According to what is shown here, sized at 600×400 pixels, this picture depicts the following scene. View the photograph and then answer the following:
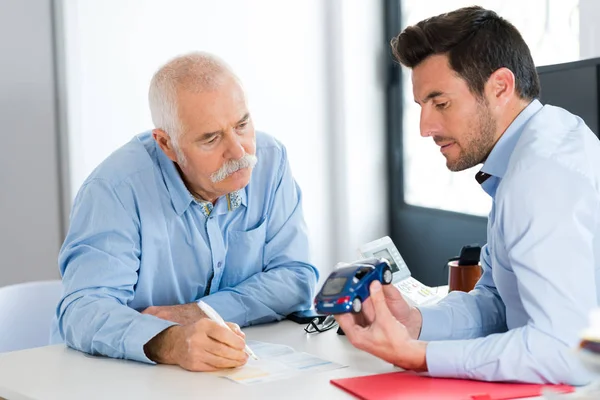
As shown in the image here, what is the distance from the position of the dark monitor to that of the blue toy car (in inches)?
26.3

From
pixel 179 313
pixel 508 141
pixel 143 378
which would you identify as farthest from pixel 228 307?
pixel 508 141

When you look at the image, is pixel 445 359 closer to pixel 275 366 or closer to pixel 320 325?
pixel 275 366

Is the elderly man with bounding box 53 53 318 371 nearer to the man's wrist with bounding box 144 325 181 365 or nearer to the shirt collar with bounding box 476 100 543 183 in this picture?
the man's wrist with bounding box 144 325 181 365

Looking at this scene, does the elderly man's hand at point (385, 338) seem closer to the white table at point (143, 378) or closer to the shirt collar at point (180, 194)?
the white table at point (143, 378)

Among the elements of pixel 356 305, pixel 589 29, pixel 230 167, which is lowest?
pixel 356 305

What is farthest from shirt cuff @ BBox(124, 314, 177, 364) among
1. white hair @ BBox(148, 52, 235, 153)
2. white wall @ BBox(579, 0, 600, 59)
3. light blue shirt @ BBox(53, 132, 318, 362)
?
white wall @ BBox(579, 0, 600, 59)

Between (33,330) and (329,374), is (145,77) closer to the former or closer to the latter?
(33,330)

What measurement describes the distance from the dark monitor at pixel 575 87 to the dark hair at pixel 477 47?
0.65 ft

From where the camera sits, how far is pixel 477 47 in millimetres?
1959

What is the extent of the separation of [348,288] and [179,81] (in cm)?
81

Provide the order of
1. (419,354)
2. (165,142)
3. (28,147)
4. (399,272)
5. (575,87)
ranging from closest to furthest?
(419,354) < (575,87) < (165,142) < (399,272) < (28,147)

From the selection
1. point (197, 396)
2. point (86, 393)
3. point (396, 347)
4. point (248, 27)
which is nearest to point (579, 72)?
point (396, 347)

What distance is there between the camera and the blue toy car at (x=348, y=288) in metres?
1.77

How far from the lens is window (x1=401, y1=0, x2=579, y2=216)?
137 inches
